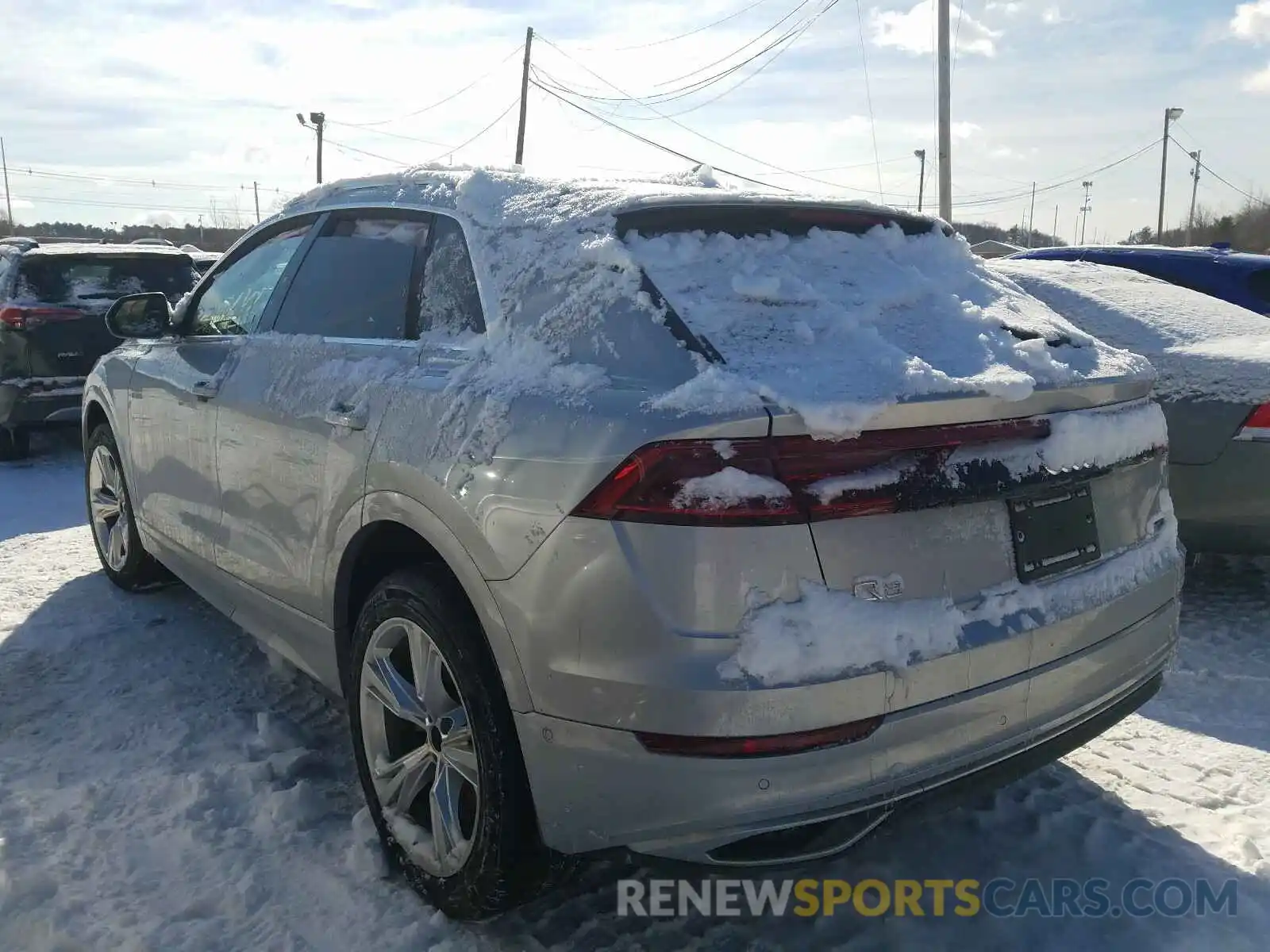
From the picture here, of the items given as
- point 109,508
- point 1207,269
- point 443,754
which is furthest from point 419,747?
point 1207,269

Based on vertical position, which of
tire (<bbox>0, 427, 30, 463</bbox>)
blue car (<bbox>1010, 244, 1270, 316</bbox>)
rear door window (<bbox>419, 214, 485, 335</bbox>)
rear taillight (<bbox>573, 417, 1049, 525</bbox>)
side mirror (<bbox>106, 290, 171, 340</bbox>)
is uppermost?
blue car (<bbox>1010, 244, 1270, 316</bbox>)

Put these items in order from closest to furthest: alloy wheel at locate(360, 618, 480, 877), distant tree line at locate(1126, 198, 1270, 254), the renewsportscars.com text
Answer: alloy wheel at locate(360, 618, 480, 877), the renewsportscars.com text, distant tree line at locate(1126, 198, 1270, 254)

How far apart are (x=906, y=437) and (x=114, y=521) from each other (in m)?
4.32

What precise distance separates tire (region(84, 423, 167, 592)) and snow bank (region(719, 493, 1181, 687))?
373 cm

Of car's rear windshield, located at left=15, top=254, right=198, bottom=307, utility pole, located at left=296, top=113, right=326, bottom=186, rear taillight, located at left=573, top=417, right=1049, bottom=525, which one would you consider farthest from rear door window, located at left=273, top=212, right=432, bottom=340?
utility pole, located at left=296, top=113, right=326, bottom=186

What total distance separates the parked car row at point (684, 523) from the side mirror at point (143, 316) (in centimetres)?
120

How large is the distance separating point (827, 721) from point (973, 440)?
2.18 ft

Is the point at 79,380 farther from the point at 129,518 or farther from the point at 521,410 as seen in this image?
the point at 521,410

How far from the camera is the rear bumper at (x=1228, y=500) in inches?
169

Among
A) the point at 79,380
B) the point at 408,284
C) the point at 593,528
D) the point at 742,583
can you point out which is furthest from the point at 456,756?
the point at 79,380

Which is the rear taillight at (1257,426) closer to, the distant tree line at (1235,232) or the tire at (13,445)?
the tire at (13,445)

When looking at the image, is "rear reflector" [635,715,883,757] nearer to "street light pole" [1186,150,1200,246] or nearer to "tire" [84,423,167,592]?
"tire" [84,423,167,592]


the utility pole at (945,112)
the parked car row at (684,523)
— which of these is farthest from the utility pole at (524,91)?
the parked car row at (684,523)

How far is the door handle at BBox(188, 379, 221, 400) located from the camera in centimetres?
365
